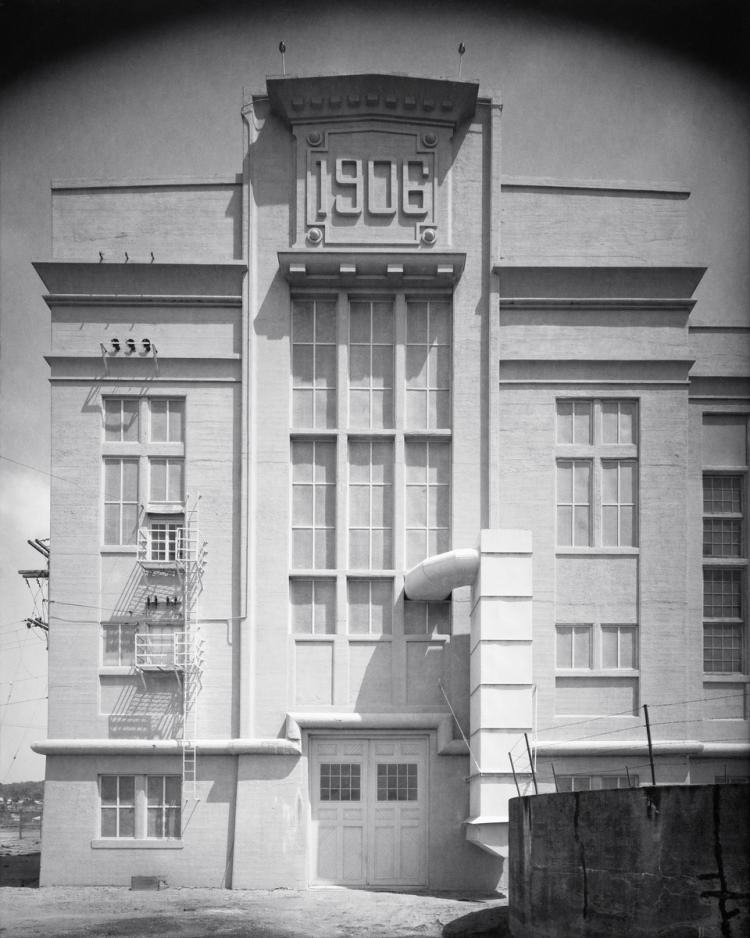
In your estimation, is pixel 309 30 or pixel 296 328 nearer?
pixel 309 30

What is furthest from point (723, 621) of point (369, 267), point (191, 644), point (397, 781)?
point (191, 644)

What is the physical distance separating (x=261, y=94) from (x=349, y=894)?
1772 cm

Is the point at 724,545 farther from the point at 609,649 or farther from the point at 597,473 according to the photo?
the point at 609,649

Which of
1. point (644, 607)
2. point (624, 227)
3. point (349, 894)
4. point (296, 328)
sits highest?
point (624, 227)

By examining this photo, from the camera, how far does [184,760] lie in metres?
24.3

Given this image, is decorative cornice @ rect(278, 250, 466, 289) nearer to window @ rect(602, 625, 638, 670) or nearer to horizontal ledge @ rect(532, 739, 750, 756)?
window @ rect(602, 625, 638, 670)

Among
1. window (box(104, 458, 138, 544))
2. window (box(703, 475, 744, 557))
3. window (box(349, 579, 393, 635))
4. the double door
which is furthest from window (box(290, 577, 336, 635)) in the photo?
window (box(703, 475, 744, 557))

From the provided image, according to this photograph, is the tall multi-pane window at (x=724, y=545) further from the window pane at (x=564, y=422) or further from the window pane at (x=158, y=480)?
the window pane at (x=158, y=480)

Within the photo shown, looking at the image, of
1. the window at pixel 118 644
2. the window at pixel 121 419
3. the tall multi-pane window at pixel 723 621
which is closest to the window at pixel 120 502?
the window at pixel 121 419

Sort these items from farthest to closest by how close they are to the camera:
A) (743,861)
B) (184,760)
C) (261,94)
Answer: (261,94) < (184,760) < (743,861)

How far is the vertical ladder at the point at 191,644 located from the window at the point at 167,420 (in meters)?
1.60

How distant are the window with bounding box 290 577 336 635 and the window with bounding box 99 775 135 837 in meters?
4.95

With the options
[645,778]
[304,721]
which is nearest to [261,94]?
[304,721]

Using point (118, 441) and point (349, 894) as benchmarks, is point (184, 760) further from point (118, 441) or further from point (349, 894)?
point (118, 441)
